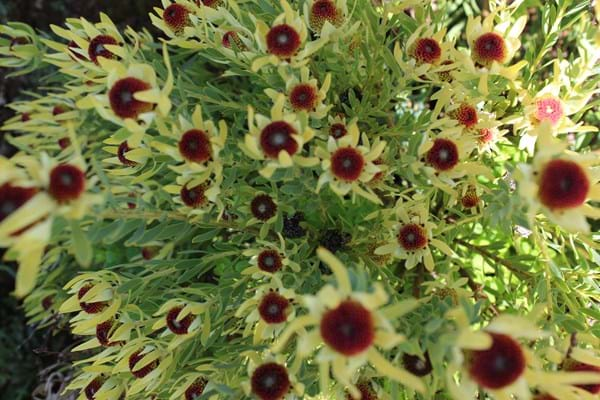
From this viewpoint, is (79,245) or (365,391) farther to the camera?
(365,391)

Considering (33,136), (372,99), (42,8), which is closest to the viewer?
(372,99)

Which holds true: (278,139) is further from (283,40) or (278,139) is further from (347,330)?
(347,330)

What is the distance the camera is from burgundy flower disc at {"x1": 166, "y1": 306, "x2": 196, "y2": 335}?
84 cm

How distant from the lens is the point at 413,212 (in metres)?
0.92

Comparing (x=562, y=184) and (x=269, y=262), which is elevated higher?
(x=562, y=184)

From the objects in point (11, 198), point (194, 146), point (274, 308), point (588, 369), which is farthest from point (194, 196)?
point (588, 369)

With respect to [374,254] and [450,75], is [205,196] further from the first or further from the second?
[450,75]

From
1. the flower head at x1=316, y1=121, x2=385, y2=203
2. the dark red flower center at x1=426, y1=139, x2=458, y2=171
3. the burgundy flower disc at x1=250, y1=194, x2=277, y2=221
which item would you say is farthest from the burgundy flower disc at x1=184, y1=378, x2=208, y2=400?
the dark red flower center at x1=426, y1=139, x2=458, y2=171

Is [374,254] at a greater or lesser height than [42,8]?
lesser

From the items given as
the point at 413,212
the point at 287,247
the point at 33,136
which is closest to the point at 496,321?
the point at 413,212

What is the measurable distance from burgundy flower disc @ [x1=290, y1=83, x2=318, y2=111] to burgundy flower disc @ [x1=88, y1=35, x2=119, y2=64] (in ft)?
1.05

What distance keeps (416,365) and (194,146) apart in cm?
43

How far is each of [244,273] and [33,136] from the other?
2.52 feet

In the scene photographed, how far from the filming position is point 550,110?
3.01 ft
